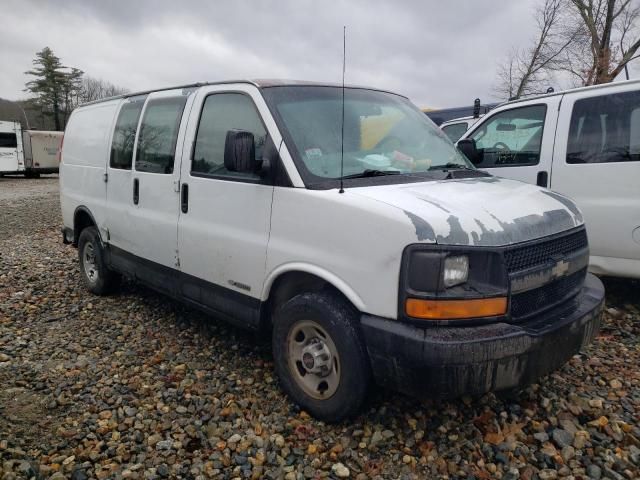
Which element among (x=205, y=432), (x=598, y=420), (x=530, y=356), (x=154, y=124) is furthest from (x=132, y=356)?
(x=598, y=420)

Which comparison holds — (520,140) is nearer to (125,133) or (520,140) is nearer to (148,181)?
(148,181)

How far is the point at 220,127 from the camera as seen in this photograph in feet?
12.1

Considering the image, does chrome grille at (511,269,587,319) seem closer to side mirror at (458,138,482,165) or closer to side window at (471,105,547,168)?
side mirror at (458,138,482,165)

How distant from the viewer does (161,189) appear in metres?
4.12

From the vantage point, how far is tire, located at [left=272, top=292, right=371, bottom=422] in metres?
2.73

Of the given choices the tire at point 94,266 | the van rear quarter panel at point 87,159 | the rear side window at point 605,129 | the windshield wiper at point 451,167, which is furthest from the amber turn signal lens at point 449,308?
the tire at point 94,266

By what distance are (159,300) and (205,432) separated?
2.66 meters

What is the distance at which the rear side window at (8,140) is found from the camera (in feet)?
80.8

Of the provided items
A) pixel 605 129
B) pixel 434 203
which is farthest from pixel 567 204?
pixel 605 129

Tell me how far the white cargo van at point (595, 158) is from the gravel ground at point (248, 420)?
76 centimetres

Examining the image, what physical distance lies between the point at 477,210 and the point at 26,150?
28.9 m

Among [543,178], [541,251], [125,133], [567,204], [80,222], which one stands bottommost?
[80,222]

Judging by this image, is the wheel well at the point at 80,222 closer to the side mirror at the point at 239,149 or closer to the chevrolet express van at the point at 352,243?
the chevrolet express van at the point at 352,243

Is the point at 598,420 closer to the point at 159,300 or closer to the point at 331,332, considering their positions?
the point at 331,332
